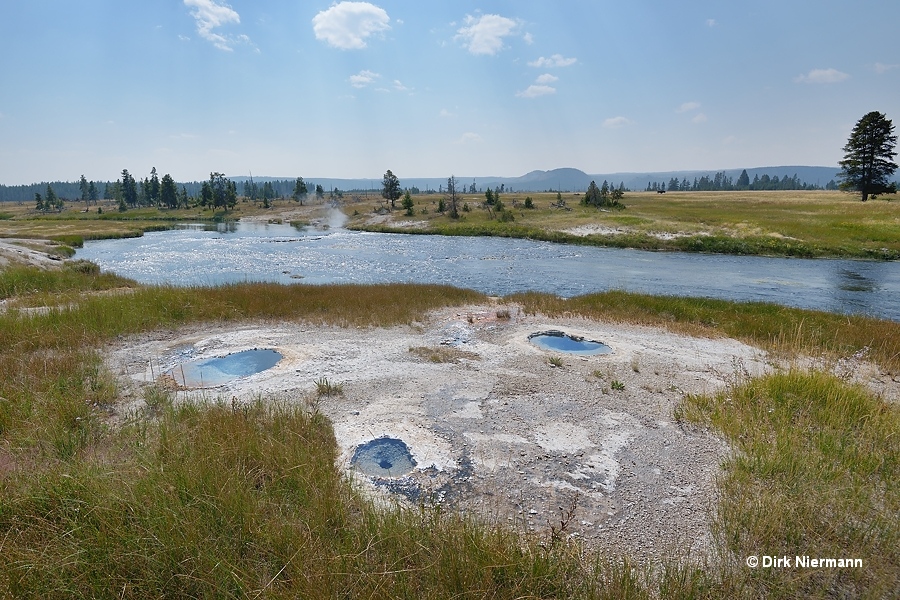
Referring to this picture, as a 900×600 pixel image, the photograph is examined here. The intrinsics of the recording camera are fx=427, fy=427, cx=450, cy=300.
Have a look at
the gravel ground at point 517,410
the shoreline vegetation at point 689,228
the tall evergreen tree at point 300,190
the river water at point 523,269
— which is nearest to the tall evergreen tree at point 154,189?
the tall evergreen tree at point 300,190

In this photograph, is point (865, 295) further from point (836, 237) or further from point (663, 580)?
point (663, 580)

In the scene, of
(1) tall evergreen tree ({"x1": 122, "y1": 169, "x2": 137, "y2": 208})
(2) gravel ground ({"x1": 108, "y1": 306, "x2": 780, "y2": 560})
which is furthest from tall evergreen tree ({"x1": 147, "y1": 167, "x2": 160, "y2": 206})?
(2) gravel ground ({"x1": 108, "y1": 306, "x2": 780, "y2": 560})

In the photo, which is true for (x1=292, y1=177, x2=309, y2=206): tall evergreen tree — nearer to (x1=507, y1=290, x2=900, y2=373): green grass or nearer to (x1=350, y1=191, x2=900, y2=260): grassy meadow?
(x1=350, y1=191, x2=900, y2=260): grassy meadow

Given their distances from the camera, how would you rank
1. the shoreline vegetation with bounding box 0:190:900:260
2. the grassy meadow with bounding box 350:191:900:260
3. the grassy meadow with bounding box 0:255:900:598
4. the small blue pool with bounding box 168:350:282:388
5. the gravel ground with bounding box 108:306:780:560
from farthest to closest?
1. the shoreline vegetation with bounding box 0:190:900:260
2. the grassy meadow with bounding box 350:191:900:260
3. the small blue pool with bounding box 168:350:282:388
4. the gravel ground with bounding box 108:306:780:560
5. the grassy meadow with bounding box 0:255:900:598

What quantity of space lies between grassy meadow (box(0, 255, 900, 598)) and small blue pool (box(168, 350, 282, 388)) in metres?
1.35

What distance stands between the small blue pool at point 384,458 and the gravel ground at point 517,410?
130mm

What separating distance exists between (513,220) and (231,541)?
2514 inches

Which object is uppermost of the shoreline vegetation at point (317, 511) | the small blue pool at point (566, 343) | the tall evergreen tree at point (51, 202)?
the tall evergreen tree at point (51, 202)

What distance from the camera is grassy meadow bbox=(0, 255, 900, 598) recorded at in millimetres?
3756

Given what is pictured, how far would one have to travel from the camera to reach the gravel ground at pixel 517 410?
5.57 metres

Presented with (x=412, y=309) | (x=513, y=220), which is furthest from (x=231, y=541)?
(x=513, y=220)

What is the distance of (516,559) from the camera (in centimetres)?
411

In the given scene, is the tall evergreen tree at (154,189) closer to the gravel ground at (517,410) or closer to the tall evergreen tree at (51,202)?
the tall evergreen tree at (51,202)

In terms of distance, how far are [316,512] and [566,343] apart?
1033 cm
